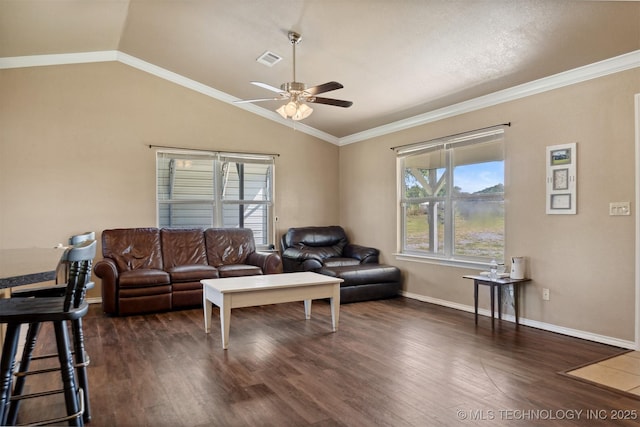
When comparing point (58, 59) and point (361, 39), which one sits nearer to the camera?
point (361, 39)

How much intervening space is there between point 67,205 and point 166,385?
3674mm

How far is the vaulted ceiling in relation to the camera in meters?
3.29

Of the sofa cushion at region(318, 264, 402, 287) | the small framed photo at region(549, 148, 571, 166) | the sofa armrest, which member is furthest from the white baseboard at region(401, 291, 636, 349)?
the sofa armrest

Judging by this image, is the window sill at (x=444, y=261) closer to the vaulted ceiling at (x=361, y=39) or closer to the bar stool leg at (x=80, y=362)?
the vaulted ceiling at (x=361, y=39)

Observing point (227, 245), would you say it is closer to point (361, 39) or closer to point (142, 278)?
point (142, 278)

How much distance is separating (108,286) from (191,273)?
0.93 metres

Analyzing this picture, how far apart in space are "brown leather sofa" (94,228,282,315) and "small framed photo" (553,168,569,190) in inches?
135

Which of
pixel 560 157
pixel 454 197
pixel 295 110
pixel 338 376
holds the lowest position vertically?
pixel 338 376

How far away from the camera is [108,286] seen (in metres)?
4.68

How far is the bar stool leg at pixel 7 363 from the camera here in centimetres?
166

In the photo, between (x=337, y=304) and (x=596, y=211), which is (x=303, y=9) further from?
(x=596, y=211)

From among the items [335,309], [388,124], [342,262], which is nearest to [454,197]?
[388,124]

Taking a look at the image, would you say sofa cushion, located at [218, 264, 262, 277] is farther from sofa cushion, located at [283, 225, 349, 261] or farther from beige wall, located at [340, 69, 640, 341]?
beige wall, located at [340, 69, 640, 341]

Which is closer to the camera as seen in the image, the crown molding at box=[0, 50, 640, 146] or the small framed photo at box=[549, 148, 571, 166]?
the crown molding at box=[0, 50, 640, 146]
